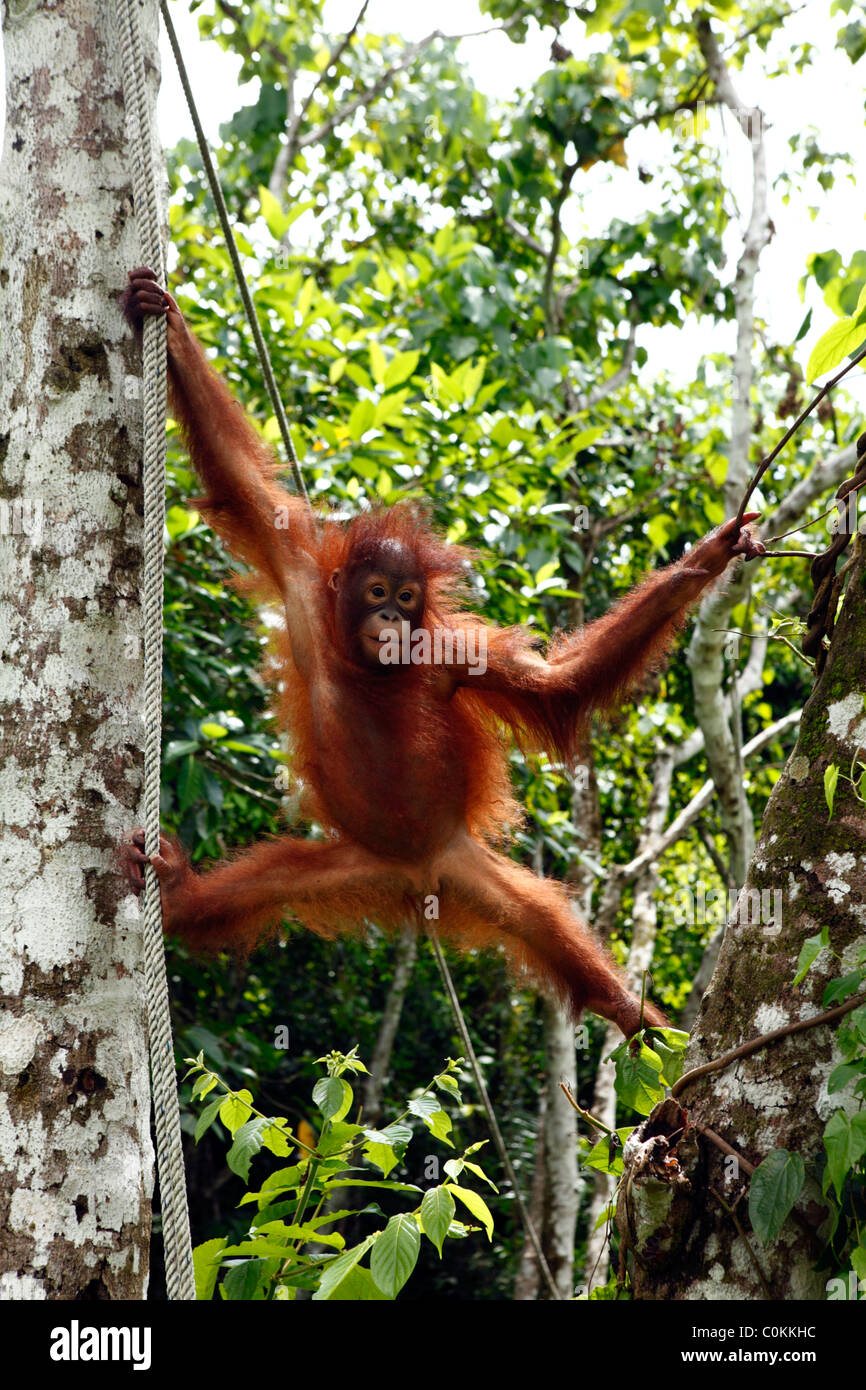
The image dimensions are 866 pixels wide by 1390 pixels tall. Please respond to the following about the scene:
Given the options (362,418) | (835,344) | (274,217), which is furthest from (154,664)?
(274,217)

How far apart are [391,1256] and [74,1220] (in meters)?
0.50

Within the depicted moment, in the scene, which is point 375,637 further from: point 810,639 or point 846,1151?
point 846,1151

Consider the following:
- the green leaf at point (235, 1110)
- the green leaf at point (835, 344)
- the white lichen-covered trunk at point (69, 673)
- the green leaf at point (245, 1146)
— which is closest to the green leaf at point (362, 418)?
the white lichen-covered trunk at point (69, 673)

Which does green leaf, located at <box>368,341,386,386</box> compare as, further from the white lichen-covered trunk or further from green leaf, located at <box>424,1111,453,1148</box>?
green leaf, located at <box>424,1111,453,1148</box>

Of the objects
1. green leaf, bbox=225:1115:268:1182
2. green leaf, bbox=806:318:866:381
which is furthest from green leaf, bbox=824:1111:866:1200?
green leaf, bbox=806:318:866:381

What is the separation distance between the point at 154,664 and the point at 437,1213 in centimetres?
103

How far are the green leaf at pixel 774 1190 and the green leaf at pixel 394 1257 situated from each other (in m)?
0.53

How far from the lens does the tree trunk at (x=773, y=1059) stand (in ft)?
6.03

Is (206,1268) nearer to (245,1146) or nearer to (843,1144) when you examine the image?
(245,1146)

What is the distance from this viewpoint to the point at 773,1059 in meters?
1.92

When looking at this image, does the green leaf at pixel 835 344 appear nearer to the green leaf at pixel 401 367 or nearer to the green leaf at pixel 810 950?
the green leaf at pixel 810 950

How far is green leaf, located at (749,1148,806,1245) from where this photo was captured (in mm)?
1754

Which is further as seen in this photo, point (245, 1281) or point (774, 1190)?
point (245, 1281)
